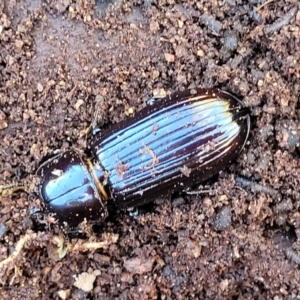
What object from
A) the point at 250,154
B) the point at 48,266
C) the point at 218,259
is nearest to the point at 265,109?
the point at 250,154

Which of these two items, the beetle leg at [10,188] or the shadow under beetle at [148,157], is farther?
the beetle leg at [10,188]

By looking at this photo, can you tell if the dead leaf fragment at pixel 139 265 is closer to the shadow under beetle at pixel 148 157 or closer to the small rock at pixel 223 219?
the shadow under beetle at pixel 148 157

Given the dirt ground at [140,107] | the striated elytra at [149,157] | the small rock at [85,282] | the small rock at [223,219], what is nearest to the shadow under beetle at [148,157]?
the striated elytra at [149,157]

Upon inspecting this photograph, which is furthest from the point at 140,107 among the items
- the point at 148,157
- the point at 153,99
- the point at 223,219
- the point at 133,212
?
the point at 223,219

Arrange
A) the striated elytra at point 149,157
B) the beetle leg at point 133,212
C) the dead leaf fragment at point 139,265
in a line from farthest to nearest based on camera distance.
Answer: the beetle leg at point 133,212 < the dead leaf fragment at point 139,265 < the striated elytra at point 149,157

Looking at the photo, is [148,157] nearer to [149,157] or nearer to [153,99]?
[149,157]

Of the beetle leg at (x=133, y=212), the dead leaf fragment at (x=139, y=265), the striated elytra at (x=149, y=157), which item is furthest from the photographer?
the beetle leg at (x=133, y=212)

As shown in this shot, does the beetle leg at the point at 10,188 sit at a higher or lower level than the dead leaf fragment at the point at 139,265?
higher
